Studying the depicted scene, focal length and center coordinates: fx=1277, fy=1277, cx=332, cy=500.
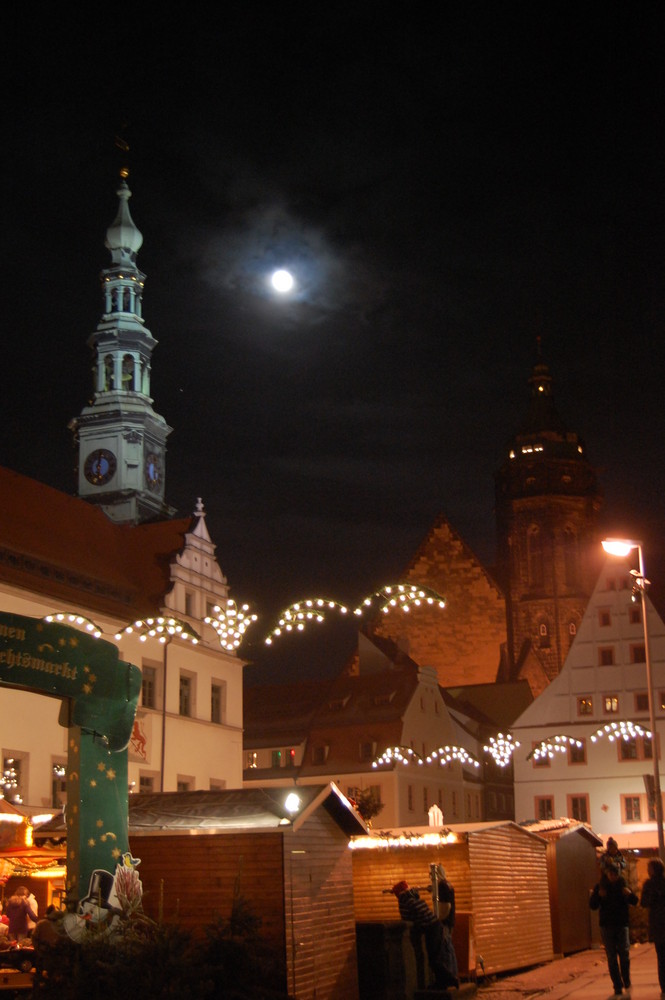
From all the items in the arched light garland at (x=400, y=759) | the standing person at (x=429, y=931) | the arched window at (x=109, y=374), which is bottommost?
the standing person at (x=429, y=931)

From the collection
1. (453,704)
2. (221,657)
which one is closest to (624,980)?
(221,657)

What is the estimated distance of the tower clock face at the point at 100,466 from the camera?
214 feet

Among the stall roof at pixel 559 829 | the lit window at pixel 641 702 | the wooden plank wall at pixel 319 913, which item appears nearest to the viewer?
the wooden plank wall at pixel 319 913

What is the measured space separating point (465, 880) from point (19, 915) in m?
6.62

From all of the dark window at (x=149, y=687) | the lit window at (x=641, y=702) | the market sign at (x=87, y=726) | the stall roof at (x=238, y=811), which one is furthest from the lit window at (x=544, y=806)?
the market sign at (x=87, y=726)

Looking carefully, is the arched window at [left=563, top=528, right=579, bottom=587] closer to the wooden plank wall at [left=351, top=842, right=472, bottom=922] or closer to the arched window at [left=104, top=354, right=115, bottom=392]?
the arched window at [left=104, top=354, right=115, bottom=392]

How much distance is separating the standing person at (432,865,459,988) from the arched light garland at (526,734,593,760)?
94.1ft

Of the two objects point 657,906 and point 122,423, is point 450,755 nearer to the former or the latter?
point 122,423

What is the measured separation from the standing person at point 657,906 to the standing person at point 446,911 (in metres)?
2.59

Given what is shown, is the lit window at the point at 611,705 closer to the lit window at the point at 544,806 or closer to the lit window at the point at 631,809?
the lit window at the point at 631,809

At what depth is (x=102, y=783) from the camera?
1333 centimetres

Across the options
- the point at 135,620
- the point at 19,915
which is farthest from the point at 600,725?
the point at 19,915

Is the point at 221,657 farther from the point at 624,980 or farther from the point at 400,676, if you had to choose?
the point at 624,980

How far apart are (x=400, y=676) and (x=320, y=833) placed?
40.8 metres
